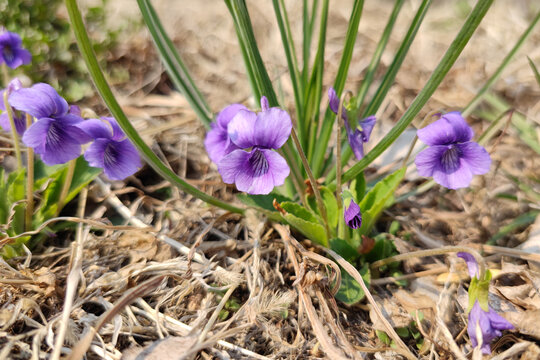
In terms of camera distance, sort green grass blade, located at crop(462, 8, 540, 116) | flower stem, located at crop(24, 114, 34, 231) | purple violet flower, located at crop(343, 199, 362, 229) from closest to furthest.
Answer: purple violet flower, located at crop(343, 199, 362, 229)
flower stem, located at crop(24, 114, 34, 231)
green grass blade, located at crop(462, 8, 540, 116)

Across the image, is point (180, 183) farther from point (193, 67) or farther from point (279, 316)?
point (193, 67)

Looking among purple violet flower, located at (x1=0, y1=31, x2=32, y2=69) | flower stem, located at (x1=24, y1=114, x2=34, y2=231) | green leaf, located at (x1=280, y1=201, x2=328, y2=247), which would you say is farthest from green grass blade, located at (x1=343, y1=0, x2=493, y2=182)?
purple violet flower, located at (x1=0, y1=31, x2=32, y2=69)

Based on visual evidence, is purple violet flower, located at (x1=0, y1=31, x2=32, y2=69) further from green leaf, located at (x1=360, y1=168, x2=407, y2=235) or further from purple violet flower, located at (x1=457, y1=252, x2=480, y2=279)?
purple violet flower, located at (x1=457, y1=252, x2=480, y2=279)

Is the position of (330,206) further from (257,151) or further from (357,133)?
(257,151)

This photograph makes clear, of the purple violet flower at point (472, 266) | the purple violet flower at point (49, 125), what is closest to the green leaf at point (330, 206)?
the purple violet flower at point (472, 266)

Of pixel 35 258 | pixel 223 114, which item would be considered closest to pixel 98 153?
pixel 223 114

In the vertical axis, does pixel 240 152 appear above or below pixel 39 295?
above

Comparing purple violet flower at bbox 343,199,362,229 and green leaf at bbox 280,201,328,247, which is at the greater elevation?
purple violet flower at bbox 343,199,362,229
